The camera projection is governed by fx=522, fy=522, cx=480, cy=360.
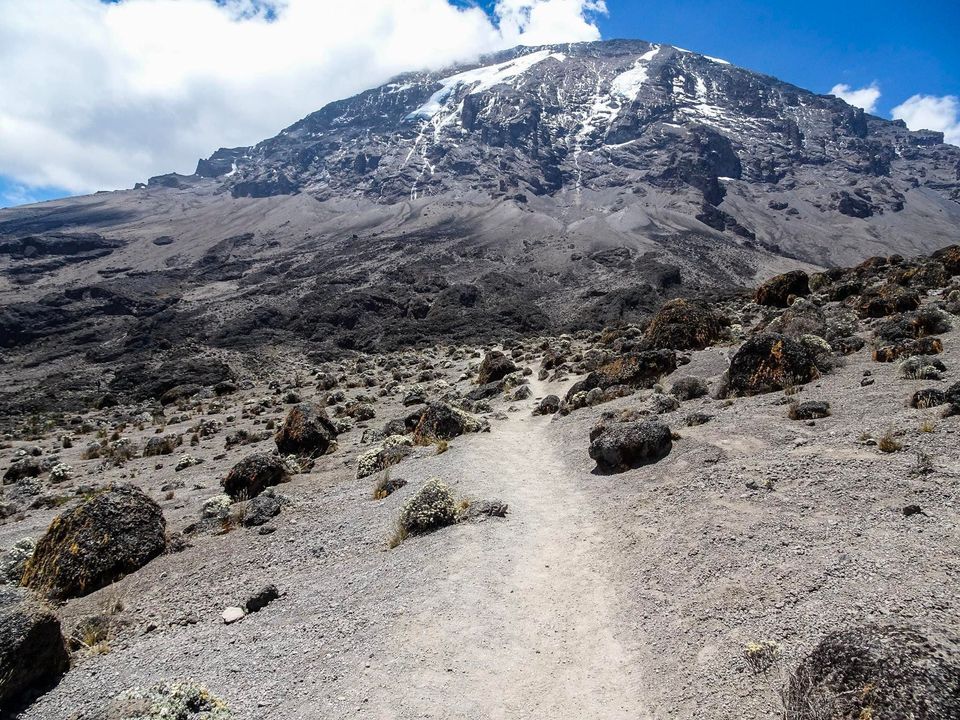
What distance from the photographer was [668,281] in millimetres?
69750

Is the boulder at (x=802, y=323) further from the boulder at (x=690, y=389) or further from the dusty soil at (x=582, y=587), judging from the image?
the dusty soil at (x=582, y=587)

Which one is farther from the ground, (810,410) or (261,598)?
(810,410)

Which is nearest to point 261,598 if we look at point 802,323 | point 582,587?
point 582,587

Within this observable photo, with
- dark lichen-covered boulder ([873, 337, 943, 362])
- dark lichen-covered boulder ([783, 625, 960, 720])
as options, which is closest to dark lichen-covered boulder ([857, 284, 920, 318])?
dark lichen-covered boulder ([873, 337, 943, 362])

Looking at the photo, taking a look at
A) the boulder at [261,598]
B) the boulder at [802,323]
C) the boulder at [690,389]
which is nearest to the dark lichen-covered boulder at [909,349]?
the boulder at [802,323]

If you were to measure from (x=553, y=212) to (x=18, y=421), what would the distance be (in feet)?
397

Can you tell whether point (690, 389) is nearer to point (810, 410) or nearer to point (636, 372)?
point (636, 372)

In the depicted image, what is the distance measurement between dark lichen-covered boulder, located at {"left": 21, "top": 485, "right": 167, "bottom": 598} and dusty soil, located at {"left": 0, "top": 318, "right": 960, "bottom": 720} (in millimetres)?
377

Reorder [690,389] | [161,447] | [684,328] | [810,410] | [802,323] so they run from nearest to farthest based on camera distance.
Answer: [810,410]
[690,389]
[802,323]
[161,447]
[684,328]

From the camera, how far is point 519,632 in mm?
5590

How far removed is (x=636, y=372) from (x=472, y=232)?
310 feet

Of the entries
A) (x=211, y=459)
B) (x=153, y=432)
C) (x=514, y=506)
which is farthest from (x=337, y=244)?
(x=514, y=506)

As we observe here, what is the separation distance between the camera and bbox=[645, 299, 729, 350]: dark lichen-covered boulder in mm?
21031

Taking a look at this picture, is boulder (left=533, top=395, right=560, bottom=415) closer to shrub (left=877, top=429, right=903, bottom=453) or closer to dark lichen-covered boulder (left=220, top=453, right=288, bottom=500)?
dark lichen-covered boulder (left=220, top=453, right=288, bottom=500)
